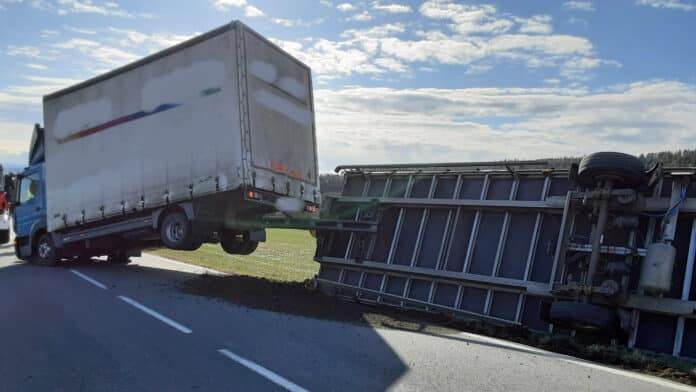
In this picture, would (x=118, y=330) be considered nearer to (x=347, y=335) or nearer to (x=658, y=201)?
(x=347, y=335)

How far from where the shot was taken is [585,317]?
7.13m

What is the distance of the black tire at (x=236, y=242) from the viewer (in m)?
12.8

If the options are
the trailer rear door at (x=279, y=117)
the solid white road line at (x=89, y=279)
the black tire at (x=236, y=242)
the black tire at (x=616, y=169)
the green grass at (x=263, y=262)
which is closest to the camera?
the black tire at (x=616, y=169)

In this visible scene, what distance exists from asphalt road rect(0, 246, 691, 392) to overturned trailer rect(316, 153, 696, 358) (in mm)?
1829

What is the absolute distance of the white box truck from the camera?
1027 cm

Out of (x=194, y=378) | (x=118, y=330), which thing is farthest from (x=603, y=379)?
(x=118, y=330)

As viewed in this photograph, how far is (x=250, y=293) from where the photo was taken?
33.2 ft

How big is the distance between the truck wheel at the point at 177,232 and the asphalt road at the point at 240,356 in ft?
8.36

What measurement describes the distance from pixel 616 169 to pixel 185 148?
7930 mm

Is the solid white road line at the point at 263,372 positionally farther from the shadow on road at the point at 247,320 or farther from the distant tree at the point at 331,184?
the distant tree at the point at 331,184

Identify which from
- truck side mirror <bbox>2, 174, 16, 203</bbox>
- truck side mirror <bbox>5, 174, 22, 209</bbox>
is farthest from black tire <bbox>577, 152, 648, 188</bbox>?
truck side mirror <bbox>2, 174, 16, 203</bbox>

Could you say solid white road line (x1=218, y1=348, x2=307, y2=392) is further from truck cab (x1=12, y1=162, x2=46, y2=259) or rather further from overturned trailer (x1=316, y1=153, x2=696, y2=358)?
truck cab (x1=12, y1=162, x2=46, y2=259)

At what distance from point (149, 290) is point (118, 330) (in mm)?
3583

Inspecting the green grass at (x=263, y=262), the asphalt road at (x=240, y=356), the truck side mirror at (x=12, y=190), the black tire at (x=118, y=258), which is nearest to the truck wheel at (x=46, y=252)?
the black tire at (x=118, y=258)
